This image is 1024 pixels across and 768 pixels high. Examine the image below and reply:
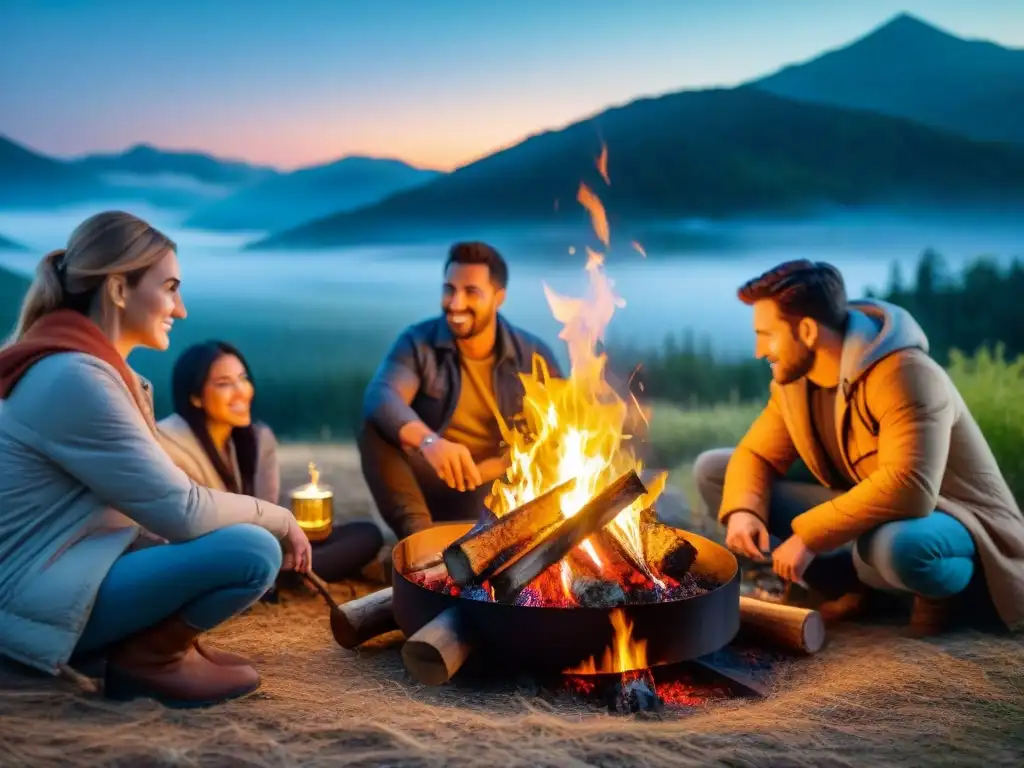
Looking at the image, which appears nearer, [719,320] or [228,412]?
[228,412]

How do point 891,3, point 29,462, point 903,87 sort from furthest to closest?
point 903,87 → point 891,3 → point 29,462

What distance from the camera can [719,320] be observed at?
26.5 feet

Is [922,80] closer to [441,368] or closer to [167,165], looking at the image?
[441,368]

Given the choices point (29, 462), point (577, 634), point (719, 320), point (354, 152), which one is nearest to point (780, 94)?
point (719, 320)

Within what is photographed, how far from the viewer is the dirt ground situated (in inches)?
104

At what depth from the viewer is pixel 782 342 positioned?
399 centimetres

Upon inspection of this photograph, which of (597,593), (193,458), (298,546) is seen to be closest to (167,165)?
(193,458)

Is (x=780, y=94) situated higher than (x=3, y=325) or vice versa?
(x=780, y=94)

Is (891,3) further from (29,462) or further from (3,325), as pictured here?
(3,325)

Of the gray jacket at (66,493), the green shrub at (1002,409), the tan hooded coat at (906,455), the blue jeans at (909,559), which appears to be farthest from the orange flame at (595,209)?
the gray jacket at (66,493)

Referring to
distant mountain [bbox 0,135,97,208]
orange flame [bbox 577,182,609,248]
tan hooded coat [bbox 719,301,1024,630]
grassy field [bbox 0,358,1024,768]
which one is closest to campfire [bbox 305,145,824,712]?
grassy field [bbox 0,358,1024,768]

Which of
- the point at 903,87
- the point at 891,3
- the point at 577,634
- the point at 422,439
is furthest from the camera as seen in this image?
the point at 903,87

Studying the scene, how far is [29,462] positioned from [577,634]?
1.72 m

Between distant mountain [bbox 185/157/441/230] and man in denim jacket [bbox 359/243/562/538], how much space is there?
4.40 meters
